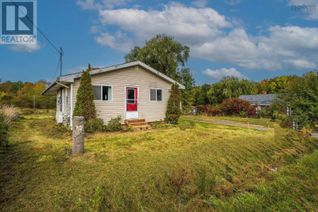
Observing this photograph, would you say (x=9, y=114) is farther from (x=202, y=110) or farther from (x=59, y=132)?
(x=202, y=110)

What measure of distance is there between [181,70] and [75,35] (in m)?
16.4

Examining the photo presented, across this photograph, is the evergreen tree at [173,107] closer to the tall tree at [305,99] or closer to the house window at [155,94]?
the house window at [155,94]

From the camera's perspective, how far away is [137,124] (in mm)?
12086

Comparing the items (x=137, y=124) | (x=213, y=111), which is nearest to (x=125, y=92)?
(x=137, y=124)

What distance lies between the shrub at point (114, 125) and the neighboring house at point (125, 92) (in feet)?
1.35

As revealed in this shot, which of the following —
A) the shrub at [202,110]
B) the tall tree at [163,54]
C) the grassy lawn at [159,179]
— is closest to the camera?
the grassy lawn at [159,179]

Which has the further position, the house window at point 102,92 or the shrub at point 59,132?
the house window at point 102,92

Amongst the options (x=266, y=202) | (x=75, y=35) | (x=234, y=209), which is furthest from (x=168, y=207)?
(x=75, y=35)

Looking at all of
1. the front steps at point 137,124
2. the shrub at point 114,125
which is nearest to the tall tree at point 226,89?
the front steps at point 137,124

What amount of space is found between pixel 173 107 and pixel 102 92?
4.63 metres

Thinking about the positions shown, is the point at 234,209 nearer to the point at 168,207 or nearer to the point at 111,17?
the point at 168,207

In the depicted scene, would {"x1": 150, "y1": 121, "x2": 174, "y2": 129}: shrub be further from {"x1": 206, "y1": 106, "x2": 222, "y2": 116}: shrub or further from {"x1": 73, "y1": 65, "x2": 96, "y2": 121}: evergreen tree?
{"x1": 206, "y1": 106, "x2": 222, "y2": 116}: shrub

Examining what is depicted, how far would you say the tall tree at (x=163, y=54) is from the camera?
29.4 meters

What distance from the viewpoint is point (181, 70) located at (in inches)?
1230
